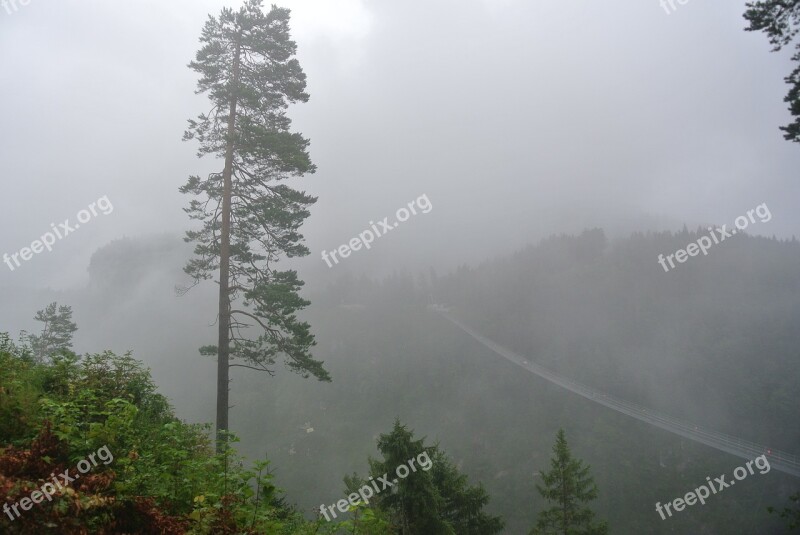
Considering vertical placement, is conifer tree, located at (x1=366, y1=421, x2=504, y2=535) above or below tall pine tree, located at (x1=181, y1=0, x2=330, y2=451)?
below

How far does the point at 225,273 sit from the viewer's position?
44.1 feet

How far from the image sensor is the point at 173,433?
26.8 ft

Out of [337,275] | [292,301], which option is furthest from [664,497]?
[337,275]

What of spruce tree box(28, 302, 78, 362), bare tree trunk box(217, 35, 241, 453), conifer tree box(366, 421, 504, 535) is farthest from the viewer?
spruce tree box(28, 302, 78, 362)

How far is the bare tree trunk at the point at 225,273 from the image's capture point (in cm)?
1261

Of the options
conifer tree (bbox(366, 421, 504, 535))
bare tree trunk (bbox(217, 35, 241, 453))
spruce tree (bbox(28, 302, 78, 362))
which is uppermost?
spruce tree (bbox(28, 302, 78, 362))

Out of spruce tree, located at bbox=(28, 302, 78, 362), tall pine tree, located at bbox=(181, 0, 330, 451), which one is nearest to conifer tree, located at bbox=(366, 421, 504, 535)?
tall pine tree, located at bbox=(181, 0, 330, 451)

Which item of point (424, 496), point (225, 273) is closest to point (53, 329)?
point (225, 273)

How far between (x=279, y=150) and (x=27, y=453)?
453 inches

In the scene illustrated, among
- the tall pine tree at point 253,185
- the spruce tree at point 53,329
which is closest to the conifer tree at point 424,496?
the tall pine tree at point 253,185

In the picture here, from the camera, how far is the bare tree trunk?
12.6 meters

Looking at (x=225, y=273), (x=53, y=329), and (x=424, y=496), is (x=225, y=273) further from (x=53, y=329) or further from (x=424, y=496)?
(x=53, y=329)

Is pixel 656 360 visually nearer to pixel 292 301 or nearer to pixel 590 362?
pixel 590 362

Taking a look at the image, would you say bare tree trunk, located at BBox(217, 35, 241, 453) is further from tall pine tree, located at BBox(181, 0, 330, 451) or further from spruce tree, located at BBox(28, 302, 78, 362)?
spruce tree, located at BBox(28, 302, 78, 362)
